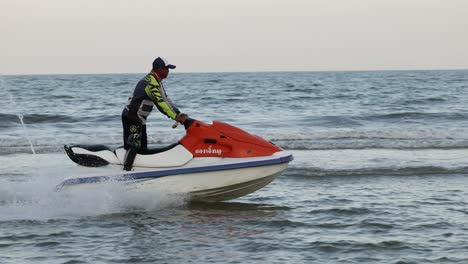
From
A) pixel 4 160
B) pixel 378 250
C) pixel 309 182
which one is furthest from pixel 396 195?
pixel 4 160

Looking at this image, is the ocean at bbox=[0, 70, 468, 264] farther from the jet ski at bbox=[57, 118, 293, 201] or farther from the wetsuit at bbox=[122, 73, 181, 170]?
the wetsuit at bbox=[122, 73, 181, 170]

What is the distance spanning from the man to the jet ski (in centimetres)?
12

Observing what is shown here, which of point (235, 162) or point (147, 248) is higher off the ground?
point (235, 162)

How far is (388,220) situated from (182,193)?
8.13 ft

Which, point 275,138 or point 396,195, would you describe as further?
point 275,138

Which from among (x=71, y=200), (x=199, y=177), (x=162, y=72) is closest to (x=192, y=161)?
(x=199, y=177)

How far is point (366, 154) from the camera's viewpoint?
1545 cm

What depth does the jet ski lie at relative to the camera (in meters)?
8.82

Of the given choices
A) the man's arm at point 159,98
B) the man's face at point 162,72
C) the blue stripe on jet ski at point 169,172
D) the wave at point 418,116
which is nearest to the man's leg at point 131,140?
the blue stripe on jet ski at point 169,172

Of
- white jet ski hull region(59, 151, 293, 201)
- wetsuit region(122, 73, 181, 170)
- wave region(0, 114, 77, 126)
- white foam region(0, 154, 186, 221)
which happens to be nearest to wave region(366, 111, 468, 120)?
wave region(0, 114, 77, 126)

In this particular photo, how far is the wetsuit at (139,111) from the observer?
341 inches

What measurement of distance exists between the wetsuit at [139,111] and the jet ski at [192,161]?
0.12 m

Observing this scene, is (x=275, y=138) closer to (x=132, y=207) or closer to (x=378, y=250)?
(x=132, y=207)

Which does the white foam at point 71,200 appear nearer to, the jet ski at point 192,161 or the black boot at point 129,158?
the jet ski at point 192,161
